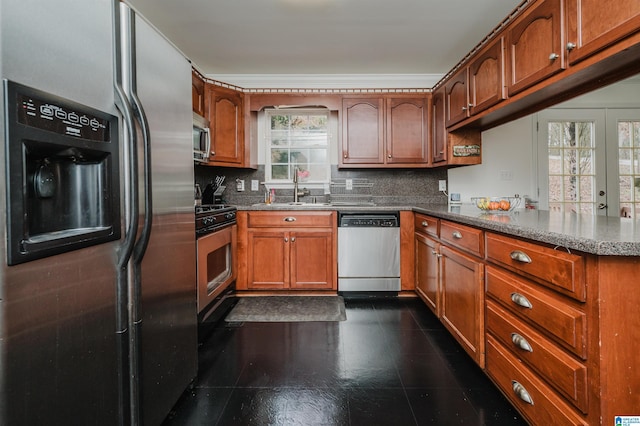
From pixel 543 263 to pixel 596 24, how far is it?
1039 millimetres

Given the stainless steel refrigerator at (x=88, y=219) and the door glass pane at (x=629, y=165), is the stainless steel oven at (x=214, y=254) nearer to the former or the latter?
the stainless steel refrigerator at (x=88, y=219)

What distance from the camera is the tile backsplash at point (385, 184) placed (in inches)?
146

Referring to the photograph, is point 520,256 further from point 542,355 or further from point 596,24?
point 596,24

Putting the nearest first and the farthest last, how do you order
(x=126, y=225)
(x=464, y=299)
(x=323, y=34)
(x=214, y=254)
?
(x=126, y=225) → (x=464, y=299) → (x=214, y=254) → (x=323, y=34)

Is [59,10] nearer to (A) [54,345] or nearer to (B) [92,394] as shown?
(A) [54,345]

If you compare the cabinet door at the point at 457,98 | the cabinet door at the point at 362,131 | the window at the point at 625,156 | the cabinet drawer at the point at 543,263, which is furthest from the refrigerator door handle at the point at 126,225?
the window at the point at 625,156

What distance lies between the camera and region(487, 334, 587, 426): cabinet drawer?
3.58 feet

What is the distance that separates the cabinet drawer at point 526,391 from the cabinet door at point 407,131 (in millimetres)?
2202

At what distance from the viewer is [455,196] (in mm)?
3223

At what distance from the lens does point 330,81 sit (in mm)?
3631

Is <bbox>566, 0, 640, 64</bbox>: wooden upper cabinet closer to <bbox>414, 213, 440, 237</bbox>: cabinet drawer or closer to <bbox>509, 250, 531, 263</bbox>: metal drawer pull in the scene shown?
<bbox>509, 250, 531, 263</bbox>: metal drawer pull

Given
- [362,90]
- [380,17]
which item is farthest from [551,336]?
[362,90]

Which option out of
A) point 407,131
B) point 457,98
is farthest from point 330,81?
point 457,98

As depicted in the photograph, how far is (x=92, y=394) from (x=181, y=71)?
1401 millimetres
